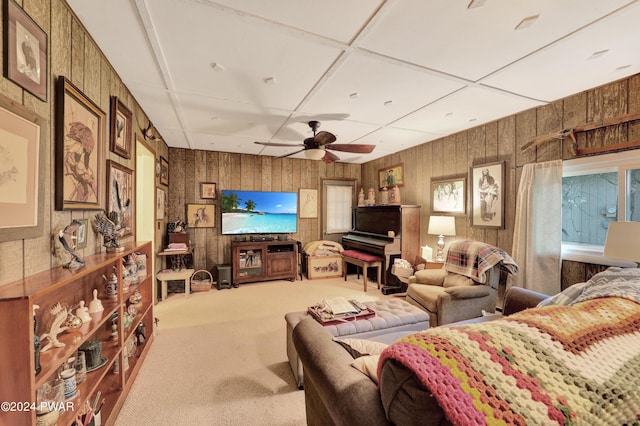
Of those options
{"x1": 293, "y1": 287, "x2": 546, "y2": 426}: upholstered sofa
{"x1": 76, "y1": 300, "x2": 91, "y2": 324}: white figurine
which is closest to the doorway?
Result: {"x1": 76, "y1": 300, "x2": 91, "y2": 324}: white figurine

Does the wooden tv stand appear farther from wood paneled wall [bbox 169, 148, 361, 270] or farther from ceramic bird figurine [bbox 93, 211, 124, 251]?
ceramic bird figurine [bbox 93, 211, 124, 251]

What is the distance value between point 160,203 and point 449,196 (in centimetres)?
458

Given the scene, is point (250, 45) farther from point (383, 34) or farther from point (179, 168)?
point (179, 168)

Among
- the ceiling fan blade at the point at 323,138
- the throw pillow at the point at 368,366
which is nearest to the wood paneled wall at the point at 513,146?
the ceiling fan blade at the point at 323,138

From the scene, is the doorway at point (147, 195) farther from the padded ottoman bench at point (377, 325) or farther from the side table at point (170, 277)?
the padded ottoman bench at point (377, 325)

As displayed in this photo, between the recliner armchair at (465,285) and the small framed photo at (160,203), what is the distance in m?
3.78

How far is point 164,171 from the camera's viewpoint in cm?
435

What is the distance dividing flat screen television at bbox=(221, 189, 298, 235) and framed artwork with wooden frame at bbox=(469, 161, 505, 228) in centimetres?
337

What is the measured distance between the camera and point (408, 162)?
4910 millimetres

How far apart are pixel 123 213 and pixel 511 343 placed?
9.69 feet

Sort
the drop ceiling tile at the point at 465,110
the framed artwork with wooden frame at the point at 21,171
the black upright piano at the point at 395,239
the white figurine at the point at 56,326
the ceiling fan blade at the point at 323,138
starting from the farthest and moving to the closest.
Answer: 1. the black upright piano at the point at 395,239
2. the ceiling fan blade at the point at 323,138
3. the drop ceiling tile at the point at 465,110
4. the white figurine at the point at 56,326
5. the framed artwork with wooden frame at the point at 21,171

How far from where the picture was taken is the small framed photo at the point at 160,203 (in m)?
3.83

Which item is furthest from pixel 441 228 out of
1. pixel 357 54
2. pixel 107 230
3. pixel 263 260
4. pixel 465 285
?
pixel 107 230

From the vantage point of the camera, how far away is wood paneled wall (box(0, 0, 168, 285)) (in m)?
1.17
